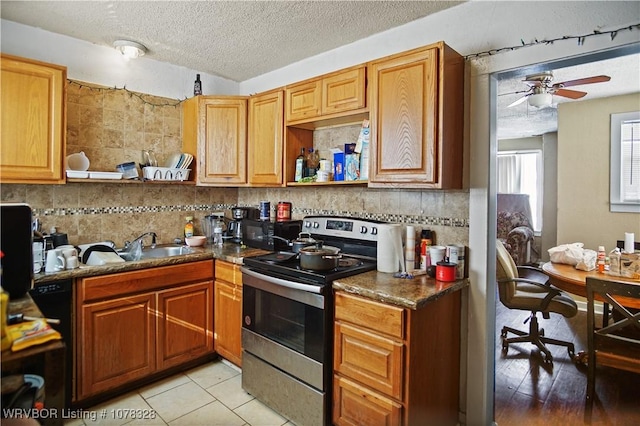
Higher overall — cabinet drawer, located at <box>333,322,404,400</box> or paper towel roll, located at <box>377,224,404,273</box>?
paper towel roll, located at <box>377,224,404,273</box>

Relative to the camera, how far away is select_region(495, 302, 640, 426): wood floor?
2254 mm

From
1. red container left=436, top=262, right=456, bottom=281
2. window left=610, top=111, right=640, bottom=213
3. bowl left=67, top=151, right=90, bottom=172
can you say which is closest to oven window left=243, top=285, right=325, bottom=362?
red container left=436, top=262, right=456, bottom=281

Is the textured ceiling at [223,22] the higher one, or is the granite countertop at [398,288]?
the textured ceiling at [223,22]

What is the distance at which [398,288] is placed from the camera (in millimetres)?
1847

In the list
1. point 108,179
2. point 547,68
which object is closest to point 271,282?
point 108,179

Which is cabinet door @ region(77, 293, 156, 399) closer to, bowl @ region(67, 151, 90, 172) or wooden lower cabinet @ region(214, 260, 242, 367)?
wooden lower cabinet @ region(214, 260, 242, 367)

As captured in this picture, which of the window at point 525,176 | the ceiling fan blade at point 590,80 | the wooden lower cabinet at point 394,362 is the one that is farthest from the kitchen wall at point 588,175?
the wooden lower cabinet at point 394,362

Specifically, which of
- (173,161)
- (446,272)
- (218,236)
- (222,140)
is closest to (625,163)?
(446,272)

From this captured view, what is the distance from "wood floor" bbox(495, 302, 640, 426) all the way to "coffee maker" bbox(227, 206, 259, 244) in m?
2.32

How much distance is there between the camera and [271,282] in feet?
7.30

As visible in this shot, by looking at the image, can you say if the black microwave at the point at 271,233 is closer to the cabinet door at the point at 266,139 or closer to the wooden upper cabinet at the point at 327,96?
the cabinet door at the point at 266,139

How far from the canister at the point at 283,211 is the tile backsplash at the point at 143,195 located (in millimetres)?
61

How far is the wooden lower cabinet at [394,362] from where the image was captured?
5.57 feet

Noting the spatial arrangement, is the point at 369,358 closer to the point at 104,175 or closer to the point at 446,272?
the point at 446,272
